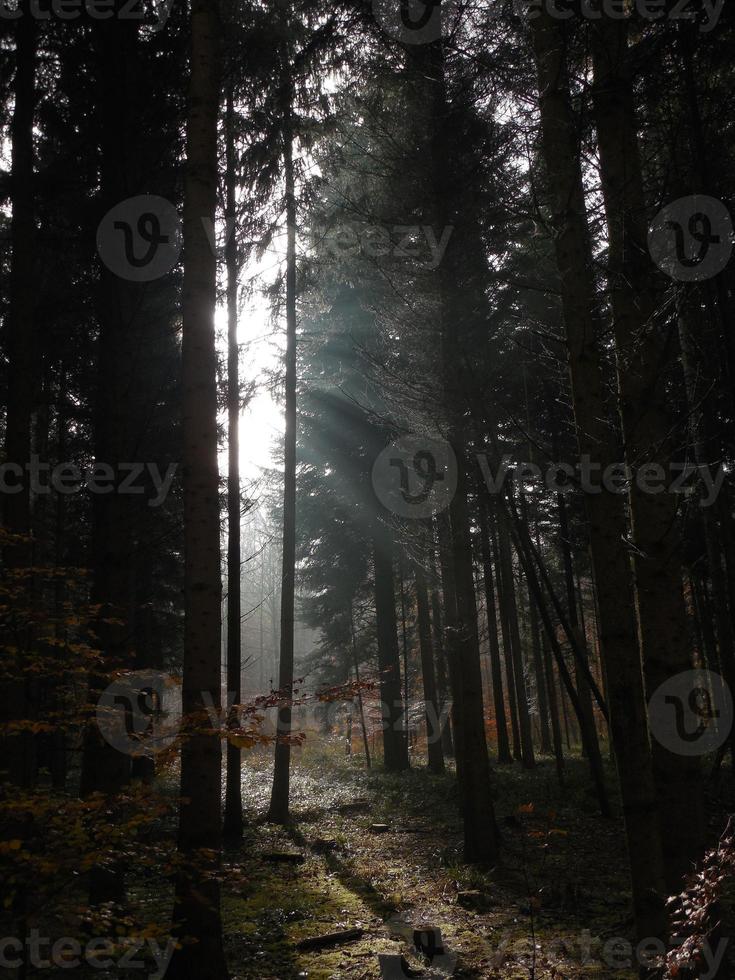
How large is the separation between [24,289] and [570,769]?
1647cm

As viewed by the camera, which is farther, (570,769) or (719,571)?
(570,769)

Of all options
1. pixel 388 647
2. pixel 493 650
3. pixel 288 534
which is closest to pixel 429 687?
pixel 388 647

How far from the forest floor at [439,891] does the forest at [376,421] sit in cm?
7

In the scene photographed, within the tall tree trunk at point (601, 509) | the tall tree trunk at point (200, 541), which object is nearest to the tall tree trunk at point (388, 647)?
the tall tree trunk at point (200, 541)

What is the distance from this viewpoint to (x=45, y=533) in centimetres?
1595

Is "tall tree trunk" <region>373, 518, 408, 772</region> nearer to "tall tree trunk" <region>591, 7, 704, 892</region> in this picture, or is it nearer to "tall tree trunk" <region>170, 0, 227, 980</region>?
"tall tree trunk" <region>170, 0, 227, 980</region>

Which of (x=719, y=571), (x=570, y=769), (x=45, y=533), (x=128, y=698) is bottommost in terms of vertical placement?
(x=570, y=769)

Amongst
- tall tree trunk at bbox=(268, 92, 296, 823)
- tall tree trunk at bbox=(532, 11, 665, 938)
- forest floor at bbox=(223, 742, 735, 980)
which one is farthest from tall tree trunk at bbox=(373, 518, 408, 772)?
tall tree trunk at bbox=(532, 11, 665, 938)

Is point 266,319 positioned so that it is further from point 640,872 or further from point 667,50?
point 640,872

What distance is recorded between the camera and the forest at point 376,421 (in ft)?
14.7

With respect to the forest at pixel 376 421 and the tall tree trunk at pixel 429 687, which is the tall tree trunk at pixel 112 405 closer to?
the forest at pixel 376 421

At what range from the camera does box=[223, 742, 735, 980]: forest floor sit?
238 inches

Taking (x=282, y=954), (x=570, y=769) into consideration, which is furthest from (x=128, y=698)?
(x=570, y=769)

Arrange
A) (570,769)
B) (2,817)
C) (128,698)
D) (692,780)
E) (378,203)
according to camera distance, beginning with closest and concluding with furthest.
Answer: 1. (2,817)
2. (692,780)
3. (128,698)
4. (378,203)
5. (570,769)
